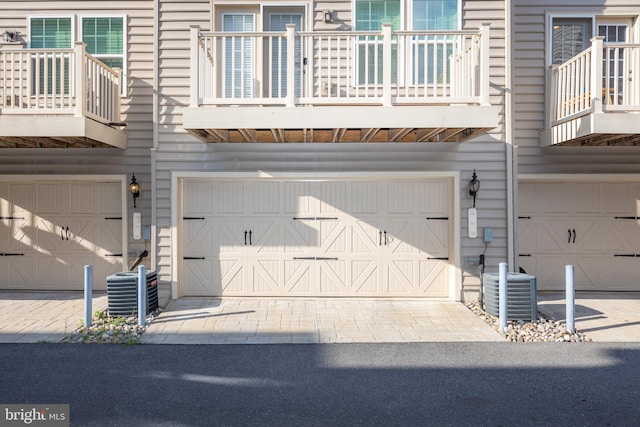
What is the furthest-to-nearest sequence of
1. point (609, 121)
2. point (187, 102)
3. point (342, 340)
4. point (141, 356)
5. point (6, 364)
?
point (187, 102)
point (609, 121)
point (342, 340)
point (141, 356)
point (6, 364)

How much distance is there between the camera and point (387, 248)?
7.18 meters

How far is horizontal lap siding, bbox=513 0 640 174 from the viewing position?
7.33 metres

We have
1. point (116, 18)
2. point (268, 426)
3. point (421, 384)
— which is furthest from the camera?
point (116, 18)

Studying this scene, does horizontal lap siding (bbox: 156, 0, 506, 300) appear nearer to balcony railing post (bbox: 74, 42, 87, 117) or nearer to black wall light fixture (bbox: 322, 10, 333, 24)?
black wall light fixture (bbox: 322, 10, 333, 24)

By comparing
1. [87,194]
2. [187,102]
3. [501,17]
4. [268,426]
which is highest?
[501,17]

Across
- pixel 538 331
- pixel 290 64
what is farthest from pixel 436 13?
pixel 538 331

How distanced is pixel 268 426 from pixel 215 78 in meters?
4.47

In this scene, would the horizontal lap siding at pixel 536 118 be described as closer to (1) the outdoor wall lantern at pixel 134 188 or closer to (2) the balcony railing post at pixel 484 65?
(2) the balcony railing post at pixel 484 65

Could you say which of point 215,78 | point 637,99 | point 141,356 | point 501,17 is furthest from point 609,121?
point 141,356

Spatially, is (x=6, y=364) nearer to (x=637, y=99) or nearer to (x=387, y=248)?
(x=387, y=248)

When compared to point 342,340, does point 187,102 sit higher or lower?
higher

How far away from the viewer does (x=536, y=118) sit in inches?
289

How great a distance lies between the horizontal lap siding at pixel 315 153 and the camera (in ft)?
22.8

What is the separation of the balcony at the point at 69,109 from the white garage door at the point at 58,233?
86 cm
